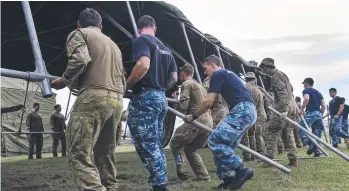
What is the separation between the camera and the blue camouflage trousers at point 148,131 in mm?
4137

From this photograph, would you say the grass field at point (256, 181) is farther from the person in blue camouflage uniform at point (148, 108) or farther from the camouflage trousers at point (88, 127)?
the camouflage trousers at point (88, 127)

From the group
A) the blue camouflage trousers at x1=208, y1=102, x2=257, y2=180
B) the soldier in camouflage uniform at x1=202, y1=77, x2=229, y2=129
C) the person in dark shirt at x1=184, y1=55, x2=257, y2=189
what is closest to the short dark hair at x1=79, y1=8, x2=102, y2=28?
the person in dark shirt at x1=184, y1=55, x2=257, y2=189

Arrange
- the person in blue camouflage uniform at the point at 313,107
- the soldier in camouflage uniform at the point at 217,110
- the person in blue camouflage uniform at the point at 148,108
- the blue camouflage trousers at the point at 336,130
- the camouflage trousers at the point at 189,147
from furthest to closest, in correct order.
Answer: the blue camouflage trousers at the point at 336,130, the person in blue camouflage uniform at the point at 313,107, the soldier in camouflage uniform at the point at 217,110, the camouflage trousers at the point at 189,147, the person in blue camouflage uniform at the point at 148,108

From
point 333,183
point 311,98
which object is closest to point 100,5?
point 333,183

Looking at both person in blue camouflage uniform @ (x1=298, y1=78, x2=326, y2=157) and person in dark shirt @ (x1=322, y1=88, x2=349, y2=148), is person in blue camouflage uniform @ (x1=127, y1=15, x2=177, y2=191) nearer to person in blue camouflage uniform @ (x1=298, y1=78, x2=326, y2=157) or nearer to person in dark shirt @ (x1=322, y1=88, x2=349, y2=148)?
person in blue camouflage uniform @ (x1=298, y1=78, x2=326, y2=157)

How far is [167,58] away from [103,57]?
115 centimetres

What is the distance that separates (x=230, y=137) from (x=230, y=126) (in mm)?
139

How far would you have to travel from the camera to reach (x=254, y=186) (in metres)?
5.33

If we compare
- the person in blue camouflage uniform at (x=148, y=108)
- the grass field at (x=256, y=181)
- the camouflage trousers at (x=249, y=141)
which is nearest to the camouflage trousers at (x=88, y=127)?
the person in blue camouflage uniform at (x=148, y=108)

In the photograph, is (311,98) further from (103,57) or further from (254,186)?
(103,57)

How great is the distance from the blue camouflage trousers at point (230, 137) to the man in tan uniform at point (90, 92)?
5.16 ft

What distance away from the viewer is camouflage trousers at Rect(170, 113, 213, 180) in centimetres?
591

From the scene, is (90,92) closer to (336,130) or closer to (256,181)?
(256,181)

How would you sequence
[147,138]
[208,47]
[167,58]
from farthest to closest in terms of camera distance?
[208,47], [167,58], [147,138]
